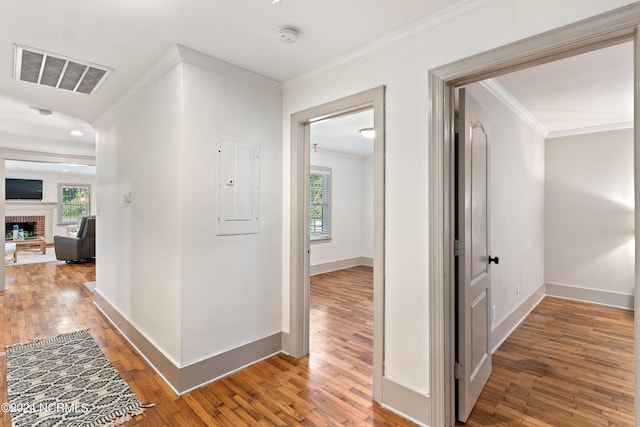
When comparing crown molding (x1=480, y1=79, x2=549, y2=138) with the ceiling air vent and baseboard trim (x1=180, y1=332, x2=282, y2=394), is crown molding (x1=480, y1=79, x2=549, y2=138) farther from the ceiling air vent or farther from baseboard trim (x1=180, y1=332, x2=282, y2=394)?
the ceiling air vent

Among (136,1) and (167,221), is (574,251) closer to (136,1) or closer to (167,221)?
(167,221)

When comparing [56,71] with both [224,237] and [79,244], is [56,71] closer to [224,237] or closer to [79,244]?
[224,237]

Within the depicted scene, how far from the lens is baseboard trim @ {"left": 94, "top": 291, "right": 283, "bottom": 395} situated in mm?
2273

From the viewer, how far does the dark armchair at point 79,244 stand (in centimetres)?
720

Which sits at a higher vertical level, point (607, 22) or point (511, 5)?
point (511, 5)

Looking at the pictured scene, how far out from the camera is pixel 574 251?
4.68m

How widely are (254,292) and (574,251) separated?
15.5 ft

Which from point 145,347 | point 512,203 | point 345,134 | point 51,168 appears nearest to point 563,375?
point 512,203

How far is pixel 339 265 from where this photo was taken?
6.90 metres

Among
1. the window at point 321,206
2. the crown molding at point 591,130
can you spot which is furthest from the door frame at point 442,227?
the window at point 321,206

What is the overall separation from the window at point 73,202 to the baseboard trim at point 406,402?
42.0 feet

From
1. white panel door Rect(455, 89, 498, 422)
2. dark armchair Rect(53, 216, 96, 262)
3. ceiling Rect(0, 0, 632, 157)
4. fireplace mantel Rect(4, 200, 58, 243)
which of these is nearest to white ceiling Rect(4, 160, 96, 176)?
fireplace mantel Rect(4, 200, 58, 243)

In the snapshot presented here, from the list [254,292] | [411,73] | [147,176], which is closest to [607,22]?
[411,73]

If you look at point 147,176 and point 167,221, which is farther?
point 147,176
